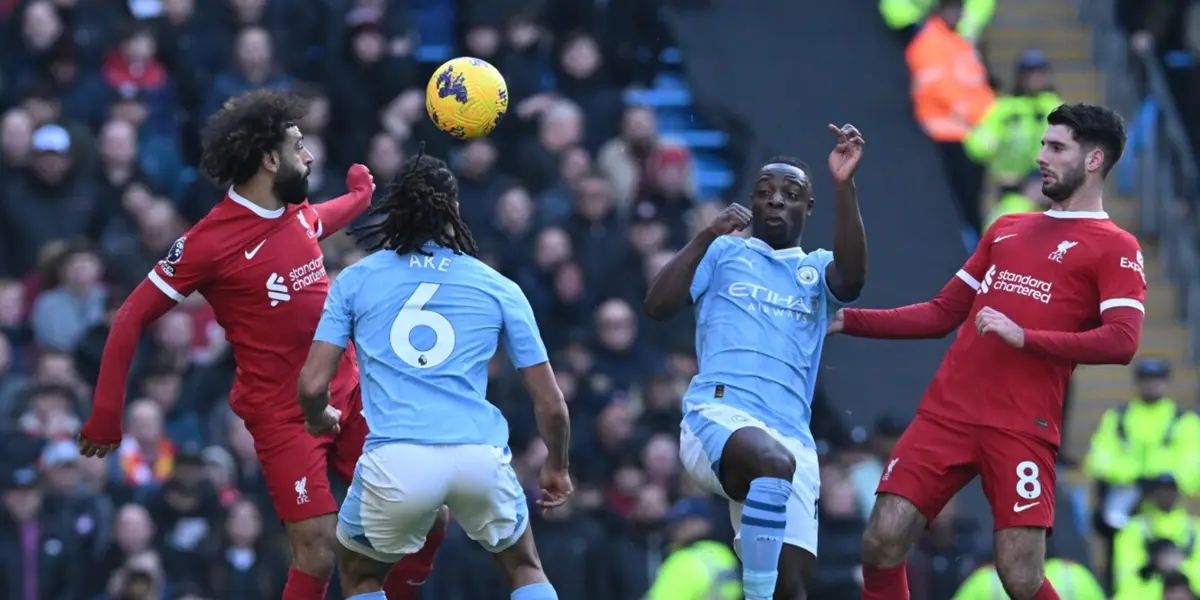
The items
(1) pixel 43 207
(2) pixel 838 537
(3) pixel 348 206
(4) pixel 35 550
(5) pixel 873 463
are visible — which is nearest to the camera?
(3) pixel 348 206

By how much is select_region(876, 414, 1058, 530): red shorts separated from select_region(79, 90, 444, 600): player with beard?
6.89 feet

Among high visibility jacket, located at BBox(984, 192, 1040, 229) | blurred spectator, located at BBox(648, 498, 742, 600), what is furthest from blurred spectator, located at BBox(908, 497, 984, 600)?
high visibility jacket, located at BBox(984, 192, 1040, 229)

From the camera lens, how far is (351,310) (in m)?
9.68

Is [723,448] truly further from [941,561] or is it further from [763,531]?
[941,561]

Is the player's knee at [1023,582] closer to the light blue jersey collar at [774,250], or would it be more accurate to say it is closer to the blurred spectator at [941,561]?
the light blue jersey collar at [774,250]

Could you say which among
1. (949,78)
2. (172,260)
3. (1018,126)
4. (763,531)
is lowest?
(763,531)

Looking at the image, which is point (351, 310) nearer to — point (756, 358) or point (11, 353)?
point (756, 358)

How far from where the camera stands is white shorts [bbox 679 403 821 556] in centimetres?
1035

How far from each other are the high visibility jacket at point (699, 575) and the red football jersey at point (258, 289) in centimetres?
351

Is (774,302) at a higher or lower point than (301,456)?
higher

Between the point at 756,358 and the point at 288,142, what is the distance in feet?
7.63

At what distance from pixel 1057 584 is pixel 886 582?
415 centimetres

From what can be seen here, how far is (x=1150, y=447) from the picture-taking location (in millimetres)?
15375

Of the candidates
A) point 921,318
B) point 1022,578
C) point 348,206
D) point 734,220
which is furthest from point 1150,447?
point 348,206
